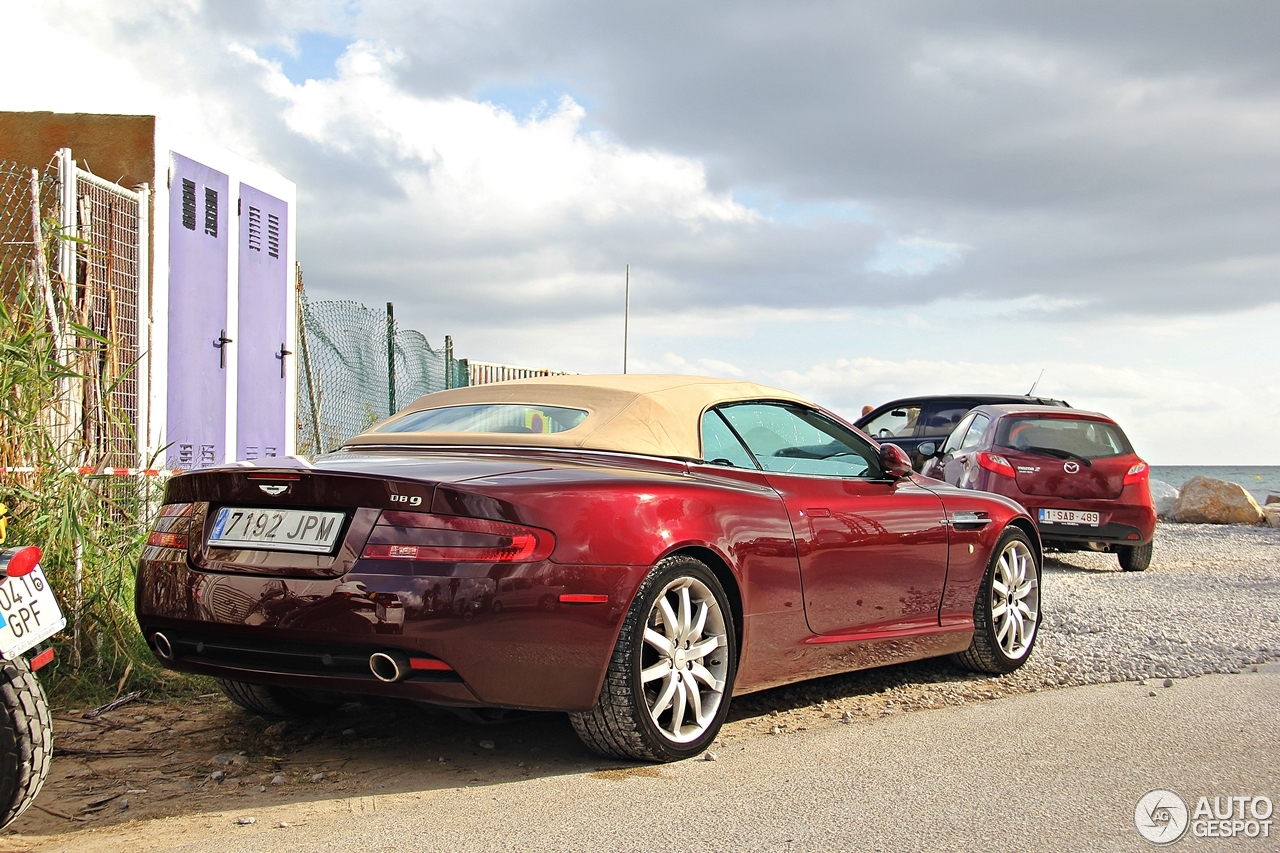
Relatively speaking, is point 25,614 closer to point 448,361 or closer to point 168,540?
point 168,540

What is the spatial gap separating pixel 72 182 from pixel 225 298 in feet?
15.6

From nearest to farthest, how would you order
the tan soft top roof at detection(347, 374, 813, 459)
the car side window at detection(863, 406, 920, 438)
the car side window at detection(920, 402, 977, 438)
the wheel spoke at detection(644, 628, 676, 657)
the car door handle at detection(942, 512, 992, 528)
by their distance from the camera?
the wheel spoke at detection(644, 628, 676, 657)
the tan soft top roof at detection(347, 374, 813, 459)
the car door handle at detection(942, 512, 992, 528)
the car side window at detection(920, 402, 977, 438)
the car side window at detection(863, 406, 920, 438)

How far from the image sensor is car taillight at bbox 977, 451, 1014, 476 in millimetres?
11320

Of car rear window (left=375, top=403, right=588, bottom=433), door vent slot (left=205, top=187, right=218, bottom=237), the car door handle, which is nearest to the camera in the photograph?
car rear window (left=375, top=403, right=588, bottom=433)

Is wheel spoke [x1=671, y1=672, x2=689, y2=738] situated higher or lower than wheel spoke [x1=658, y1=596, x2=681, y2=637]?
lower

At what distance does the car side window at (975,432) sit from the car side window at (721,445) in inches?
285

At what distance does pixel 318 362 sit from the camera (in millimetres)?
13430

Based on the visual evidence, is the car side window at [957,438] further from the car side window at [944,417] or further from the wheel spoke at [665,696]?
the wheel spoke at [665,696]

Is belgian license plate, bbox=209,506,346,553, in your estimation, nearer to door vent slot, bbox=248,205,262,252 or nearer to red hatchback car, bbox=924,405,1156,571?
door vent slot, bbox=248,205,262,252

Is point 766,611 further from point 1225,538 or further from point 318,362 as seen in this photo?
point 1225,538

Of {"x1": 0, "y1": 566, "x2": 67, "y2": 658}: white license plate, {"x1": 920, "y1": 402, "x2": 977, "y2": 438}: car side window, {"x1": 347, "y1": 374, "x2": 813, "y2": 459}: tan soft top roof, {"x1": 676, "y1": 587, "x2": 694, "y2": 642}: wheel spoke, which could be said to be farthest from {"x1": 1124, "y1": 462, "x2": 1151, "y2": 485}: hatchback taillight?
{"x1": 0, "y1": 566, "x2": 67, "y2": 658}: white license plate

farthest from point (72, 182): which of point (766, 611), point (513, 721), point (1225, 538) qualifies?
point (1225, 538)

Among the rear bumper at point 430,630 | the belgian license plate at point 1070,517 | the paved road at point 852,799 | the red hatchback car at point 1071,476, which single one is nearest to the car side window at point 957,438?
the red hatchback car at point 1071,476

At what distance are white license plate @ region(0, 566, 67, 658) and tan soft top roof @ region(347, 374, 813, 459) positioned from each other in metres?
1.43
